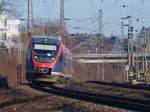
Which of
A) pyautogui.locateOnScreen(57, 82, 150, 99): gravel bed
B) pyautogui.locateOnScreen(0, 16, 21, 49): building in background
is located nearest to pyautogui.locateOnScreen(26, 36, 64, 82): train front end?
pyautogui.locateOnScreen(57, 82, 150, 99): gravel bed

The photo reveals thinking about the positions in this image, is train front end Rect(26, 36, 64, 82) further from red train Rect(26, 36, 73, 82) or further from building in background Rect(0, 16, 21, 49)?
building in background Rect(0, 16, 21, 49)

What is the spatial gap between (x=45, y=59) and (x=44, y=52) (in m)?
0.52

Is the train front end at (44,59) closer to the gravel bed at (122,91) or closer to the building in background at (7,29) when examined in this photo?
the gravel bed at (122,91)

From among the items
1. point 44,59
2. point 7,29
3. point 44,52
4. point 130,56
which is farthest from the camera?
point 130,56

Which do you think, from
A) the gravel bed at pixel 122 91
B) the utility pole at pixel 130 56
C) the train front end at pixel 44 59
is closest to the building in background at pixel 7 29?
the train front end at pixel 44 59

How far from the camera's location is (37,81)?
1700 inches

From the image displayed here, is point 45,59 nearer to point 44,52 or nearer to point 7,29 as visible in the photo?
point 44,52

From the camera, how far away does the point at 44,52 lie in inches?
1656

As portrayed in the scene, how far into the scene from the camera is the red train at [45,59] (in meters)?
41.7

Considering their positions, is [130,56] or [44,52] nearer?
[44,52]

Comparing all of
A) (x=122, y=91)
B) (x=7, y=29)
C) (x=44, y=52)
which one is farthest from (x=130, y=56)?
(x=122, y=91)

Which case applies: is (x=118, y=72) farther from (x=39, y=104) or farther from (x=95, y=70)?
(x=39, y=104)

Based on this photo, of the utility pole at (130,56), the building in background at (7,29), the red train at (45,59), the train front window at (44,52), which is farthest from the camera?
the utility pole at (130,56)

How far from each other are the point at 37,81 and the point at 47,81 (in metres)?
1.30
